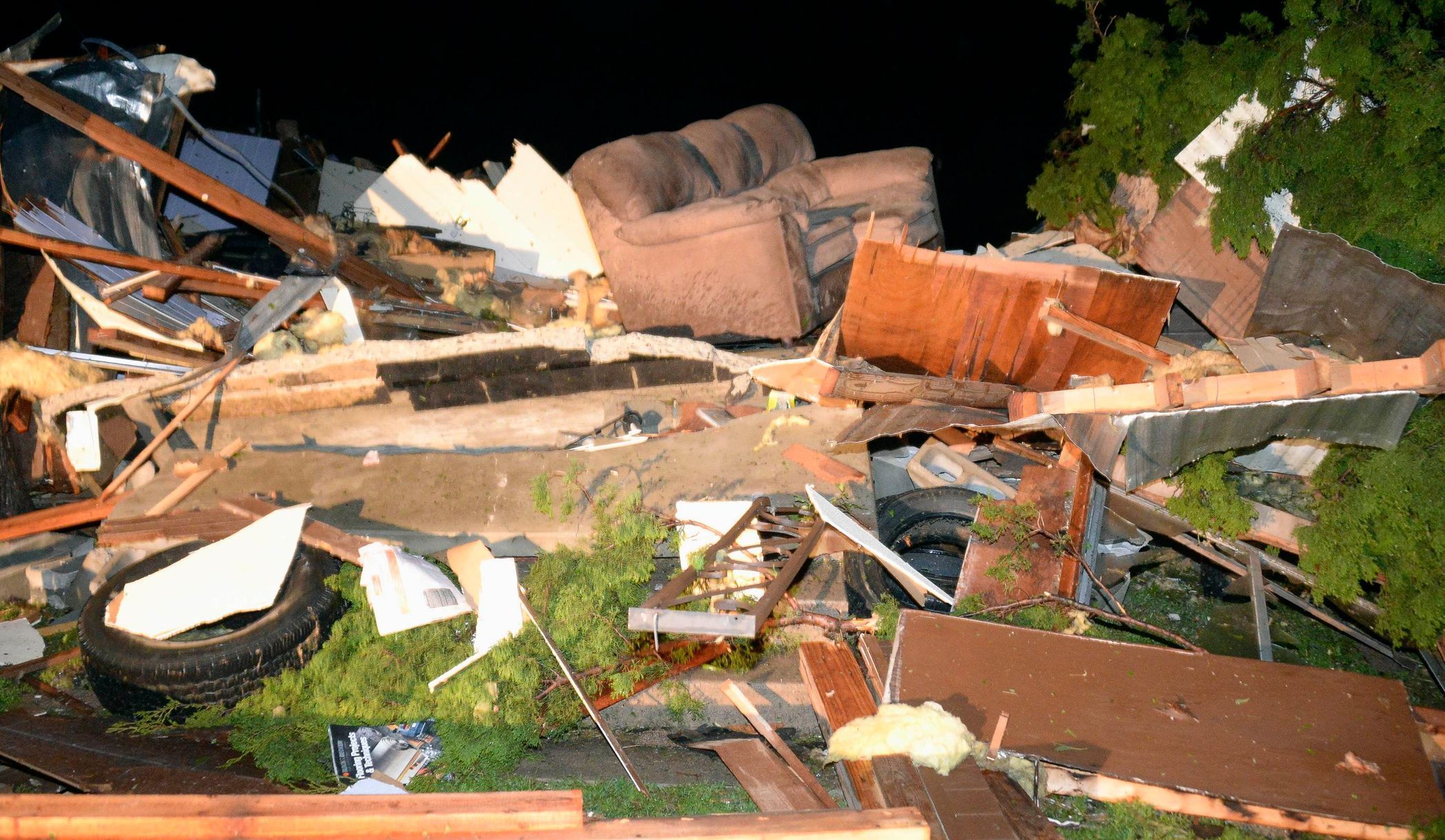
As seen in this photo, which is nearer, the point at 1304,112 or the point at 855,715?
the point at 855,715

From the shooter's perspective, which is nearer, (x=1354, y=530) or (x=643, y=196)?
(x=1354, y=530)

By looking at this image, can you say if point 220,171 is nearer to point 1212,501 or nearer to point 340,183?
point 340,183

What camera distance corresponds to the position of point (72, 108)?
4.79 metres

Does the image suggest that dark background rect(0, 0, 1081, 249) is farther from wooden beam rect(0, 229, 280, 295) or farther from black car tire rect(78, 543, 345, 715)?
black car tire rect(78, 543, 345, 715)

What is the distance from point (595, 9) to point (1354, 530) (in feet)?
24.1

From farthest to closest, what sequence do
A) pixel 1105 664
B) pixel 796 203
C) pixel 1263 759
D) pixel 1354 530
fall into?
pixel 796 203, pixel 1354 530, pixel 1105 664, pixel 1263 759

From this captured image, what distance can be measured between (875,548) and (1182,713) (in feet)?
4.00

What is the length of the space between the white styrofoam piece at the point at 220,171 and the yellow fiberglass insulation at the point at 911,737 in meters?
6.00

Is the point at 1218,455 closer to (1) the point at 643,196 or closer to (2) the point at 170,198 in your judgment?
(1) the point at 643,196

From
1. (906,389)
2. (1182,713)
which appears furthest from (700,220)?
(1182,713)

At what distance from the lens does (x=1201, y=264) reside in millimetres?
4660

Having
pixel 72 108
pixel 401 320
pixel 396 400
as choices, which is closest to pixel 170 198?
pixel 72 108

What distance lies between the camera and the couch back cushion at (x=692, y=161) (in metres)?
4.95

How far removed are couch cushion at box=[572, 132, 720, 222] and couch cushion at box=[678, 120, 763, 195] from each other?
16.5 inches
